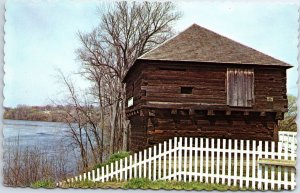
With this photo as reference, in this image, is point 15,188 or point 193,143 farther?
point 193,143

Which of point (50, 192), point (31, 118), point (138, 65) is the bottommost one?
point (50, 192)

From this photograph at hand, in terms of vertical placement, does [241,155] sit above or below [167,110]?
below

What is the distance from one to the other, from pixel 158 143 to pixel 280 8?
3.01 m

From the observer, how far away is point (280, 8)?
878 cm

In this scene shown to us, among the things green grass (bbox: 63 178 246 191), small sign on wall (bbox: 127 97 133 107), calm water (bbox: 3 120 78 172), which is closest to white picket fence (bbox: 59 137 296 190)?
green grass (bbox: 63 178 246 191)

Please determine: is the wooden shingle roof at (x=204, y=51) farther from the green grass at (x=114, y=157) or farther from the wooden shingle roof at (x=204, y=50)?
the green grass at (x=114, y=157)

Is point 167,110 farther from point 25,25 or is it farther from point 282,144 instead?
point 25,25

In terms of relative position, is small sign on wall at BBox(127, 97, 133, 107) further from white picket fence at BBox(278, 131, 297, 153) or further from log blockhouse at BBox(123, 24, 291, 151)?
white picket fence at BBox(278, 131, 297, 153)

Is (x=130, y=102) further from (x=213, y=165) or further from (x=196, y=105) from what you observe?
(x=213, y=165)

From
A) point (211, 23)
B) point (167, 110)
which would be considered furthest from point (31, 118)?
point (211, 23)

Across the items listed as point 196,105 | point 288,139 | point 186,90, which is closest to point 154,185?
point 196,105

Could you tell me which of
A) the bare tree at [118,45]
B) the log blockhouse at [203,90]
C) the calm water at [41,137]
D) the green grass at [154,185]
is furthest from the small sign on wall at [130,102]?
the green grass at [154,185]

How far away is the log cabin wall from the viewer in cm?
969

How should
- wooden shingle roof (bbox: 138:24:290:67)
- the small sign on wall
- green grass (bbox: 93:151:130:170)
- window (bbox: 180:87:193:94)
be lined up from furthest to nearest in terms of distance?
the small sign on wall → window (bbox: 180:87:193:94) → wooden shingle roof (bbox: 138:24:290:67) → green grass (bbox: 93:151:130:170)
